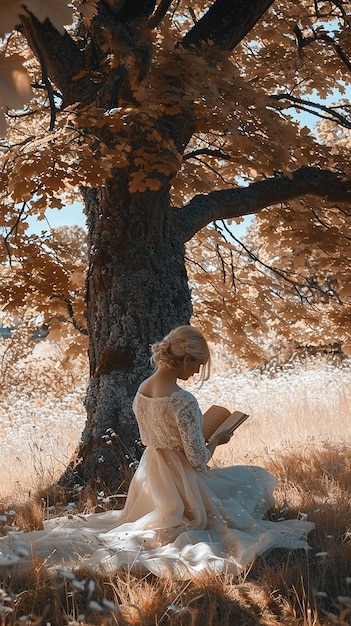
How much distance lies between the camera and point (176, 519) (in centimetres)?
421

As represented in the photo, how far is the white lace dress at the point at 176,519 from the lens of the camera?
3791 mm

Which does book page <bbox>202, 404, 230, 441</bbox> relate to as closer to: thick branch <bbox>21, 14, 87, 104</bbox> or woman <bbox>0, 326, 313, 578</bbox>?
woman <bbox>0, 326, 313, 578</bbox>

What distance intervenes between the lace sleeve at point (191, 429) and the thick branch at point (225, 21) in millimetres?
3146

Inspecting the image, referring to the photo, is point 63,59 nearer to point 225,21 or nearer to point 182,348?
point 225,21

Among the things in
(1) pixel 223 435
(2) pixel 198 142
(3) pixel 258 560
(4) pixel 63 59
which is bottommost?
(3) pixel 258 560

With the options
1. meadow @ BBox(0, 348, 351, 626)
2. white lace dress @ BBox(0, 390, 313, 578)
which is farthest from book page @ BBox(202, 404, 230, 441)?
meadow @ BBox(0, 348, 351, 626)

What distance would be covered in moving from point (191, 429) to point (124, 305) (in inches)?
75.8

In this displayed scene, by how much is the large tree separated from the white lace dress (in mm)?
895

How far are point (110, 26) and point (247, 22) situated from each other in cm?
157

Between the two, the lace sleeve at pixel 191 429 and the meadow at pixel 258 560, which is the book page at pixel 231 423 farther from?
the meadow at pixel 258 560

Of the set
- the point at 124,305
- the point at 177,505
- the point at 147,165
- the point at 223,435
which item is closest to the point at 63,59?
the point at 147,165

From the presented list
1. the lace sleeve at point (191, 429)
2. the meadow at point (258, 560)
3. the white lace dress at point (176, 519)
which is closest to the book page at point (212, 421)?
the white lace dress at point (176, 519)

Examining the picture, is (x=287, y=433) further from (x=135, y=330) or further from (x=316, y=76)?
(x=316, y=76)

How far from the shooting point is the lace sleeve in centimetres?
418
